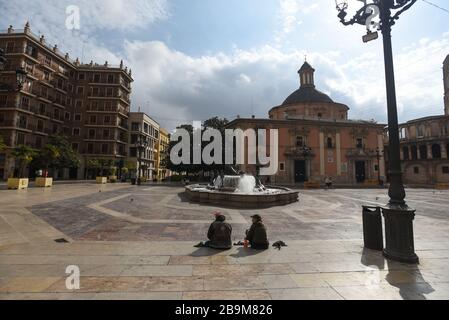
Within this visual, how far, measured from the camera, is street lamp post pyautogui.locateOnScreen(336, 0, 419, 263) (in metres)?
4.71

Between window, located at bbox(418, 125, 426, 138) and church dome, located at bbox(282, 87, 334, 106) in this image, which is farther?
window, located at bbox(418, 125, 426, 138)

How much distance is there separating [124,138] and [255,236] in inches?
1883

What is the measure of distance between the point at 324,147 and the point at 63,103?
44.5 metres

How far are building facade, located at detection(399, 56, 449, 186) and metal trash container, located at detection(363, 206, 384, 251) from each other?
48.1 meters

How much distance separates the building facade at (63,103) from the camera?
3522cm

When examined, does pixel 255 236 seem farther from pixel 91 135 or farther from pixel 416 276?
pixel 91 135

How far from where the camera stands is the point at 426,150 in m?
46.8

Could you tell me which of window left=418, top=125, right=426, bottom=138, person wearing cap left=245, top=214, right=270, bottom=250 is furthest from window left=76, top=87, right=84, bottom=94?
window left=418, top=125, right=426, bottom=138

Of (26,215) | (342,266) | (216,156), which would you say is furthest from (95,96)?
(342,266)

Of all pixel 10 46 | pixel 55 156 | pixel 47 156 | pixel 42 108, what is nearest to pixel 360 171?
pixel 55 156

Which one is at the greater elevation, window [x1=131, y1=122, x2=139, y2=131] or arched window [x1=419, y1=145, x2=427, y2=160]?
window [x1=131, y1=122, x2=139, y2=131]

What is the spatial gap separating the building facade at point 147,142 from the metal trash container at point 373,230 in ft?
139

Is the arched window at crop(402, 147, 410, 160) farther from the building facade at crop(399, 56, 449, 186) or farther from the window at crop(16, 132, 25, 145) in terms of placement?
the window at crop(16, 132, 25, 145)

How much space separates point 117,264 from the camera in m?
4.50
